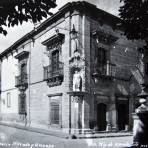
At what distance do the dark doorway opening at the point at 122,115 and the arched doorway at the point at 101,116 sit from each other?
1118 mm

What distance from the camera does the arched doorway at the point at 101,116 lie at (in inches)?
557

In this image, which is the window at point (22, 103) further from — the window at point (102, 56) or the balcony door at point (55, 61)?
the window at point (102, 56)

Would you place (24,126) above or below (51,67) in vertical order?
below

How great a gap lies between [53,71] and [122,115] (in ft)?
15.1

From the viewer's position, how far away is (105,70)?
46.9 feet

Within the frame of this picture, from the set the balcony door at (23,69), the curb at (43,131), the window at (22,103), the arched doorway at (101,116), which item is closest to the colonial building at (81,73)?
→ the arched doorway at (101,116)

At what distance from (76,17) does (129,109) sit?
6.15m

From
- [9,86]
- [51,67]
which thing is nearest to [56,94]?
[51,67]

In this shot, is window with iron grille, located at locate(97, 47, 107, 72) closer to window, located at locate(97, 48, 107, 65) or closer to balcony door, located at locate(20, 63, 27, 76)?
window, located at locate(97, 48, 107, 65)

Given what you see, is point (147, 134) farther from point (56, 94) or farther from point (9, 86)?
point (9, 86)

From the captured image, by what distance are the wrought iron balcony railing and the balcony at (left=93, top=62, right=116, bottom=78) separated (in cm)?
185

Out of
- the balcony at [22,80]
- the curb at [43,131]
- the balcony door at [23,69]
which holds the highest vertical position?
the balcony door at [23,69]

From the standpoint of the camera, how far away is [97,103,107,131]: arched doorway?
14148 millimetres

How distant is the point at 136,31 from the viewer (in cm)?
608
